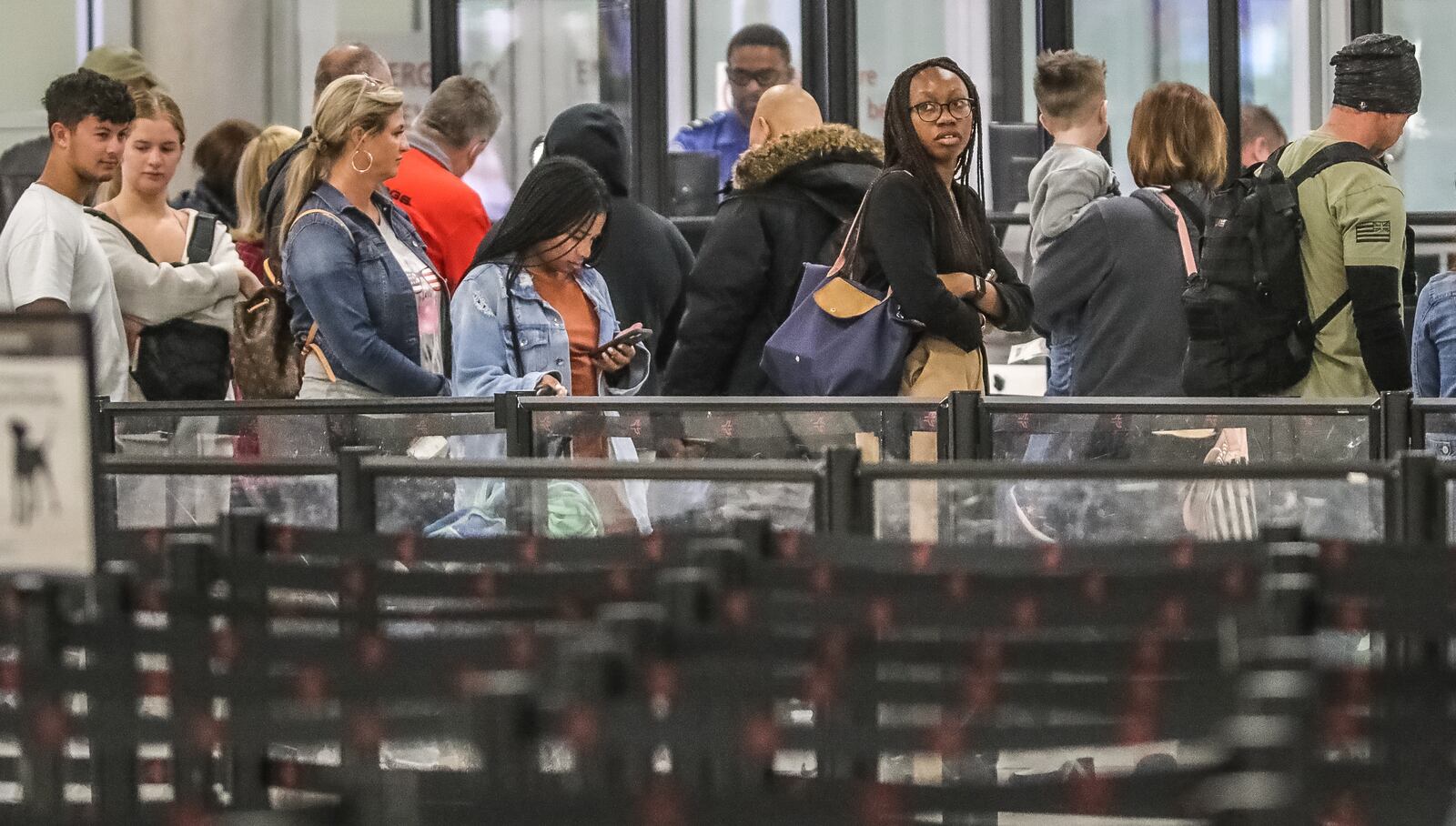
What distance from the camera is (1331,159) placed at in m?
5.77

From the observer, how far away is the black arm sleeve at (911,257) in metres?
5.58

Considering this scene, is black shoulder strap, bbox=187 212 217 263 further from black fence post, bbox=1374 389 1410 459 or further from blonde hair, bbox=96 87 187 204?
black fence post, bbox=1374 389 1410 459

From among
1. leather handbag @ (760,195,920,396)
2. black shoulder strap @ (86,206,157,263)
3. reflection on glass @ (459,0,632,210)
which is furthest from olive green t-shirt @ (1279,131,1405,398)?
reflection on glass @ (459,0,632,210)

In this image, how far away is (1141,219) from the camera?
6.25 metres

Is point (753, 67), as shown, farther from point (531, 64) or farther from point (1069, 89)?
point (1069, 89)

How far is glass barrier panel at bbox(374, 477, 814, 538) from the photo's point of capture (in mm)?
3740

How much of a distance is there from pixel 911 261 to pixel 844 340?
28cm

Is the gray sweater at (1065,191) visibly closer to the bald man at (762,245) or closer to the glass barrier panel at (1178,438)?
the bald man at (762,245)

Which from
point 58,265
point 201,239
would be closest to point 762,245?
point 201,239

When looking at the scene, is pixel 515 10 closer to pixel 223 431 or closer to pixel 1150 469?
pixel 223 431

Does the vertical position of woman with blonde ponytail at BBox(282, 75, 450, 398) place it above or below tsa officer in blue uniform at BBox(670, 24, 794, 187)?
below

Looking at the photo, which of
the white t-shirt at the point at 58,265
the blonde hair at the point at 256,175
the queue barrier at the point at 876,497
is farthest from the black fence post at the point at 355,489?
the blonde hair at the point at 256,175

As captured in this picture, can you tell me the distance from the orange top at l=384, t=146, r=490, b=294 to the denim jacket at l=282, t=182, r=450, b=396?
140 centimetres

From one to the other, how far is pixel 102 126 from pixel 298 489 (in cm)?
236
